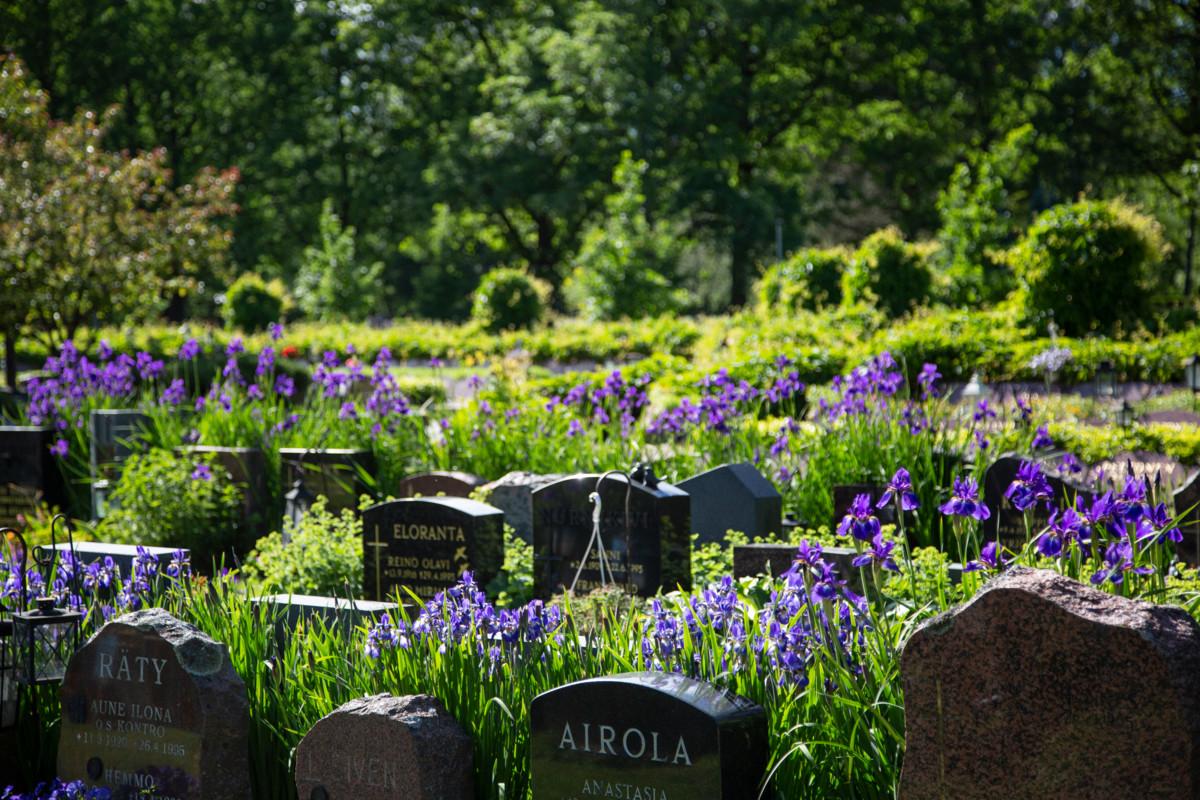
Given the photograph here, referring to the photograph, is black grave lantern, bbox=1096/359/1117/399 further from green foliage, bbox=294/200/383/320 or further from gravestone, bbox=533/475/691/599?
green foliage, bbox=294/200/383/320

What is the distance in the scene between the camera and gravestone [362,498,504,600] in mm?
6988

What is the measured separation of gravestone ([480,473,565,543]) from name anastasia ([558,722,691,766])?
4.81 meters

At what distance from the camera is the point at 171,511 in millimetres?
9328

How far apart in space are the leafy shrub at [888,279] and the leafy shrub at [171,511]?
14170 millimetres

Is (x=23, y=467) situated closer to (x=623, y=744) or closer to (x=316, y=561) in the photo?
(x=316, y=561)

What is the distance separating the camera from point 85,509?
11289mm

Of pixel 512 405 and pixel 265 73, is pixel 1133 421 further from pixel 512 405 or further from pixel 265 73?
pixel 265 73

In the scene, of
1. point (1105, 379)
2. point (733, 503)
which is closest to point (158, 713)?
point (733, 503)

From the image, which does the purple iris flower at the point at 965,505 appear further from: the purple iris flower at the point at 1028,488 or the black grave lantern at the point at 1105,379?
the black grave lantern at the point at 1105,379

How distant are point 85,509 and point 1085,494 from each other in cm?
809

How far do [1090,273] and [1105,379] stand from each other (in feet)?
12.5

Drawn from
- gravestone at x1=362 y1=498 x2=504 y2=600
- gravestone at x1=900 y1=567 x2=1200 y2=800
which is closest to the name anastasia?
gravestone at x1=900 y1=567 x2=1200 y2=800

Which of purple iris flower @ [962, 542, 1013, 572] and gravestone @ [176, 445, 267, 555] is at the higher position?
purple iris flower @ [962, 542, 1013, 572]

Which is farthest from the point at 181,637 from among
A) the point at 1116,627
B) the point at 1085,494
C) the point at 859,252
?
the point at 859,252
